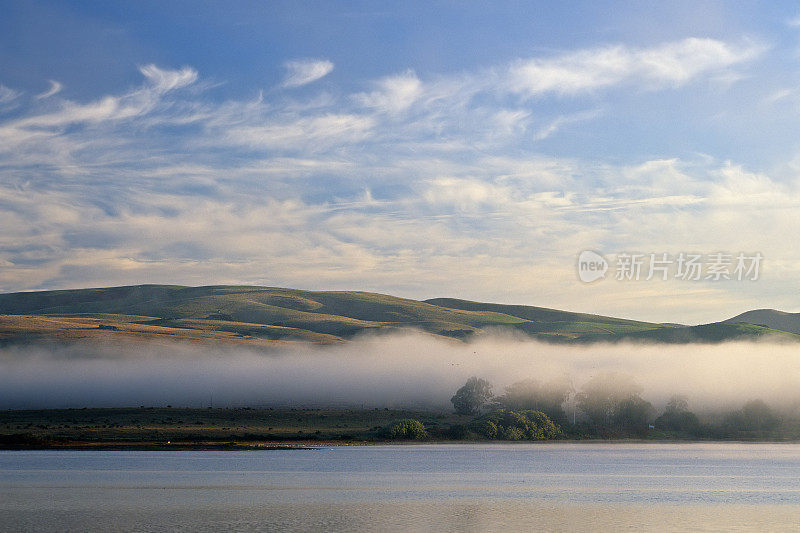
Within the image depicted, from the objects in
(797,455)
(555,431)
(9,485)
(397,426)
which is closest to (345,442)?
(397,426)

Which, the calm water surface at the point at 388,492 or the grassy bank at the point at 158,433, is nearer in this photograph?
the calm water surface at the point at 388,492

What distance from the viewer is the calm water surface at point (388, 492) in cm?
6406

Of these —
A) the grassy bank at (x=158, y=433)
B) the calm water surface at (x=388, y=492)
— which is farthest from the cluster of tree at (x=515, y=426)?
the calm water surface at (x=388, y=492)

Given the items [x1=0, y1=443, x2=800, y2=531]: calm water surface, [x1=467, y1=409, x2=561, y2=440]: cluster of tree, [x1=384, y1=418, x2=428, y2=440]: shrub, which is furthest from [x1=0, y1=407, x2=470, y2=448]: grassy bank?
[x1=0, y1=443, x2=800, y2=531]: calm water surface

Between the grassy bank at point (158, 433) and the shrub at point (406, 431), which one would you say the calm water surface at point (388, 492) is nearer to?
the grassy bank at point (158, 433)

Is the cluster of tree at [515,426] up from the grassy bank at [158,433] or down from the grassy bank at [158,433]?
up

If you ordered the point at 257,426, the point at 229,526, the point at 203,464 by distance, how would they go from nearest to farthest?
1. the point at 229,526
2. the point at 203,464
3. the point at 257,426

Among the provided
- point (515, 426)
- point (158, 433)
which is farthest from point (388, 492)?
point (515, 426)

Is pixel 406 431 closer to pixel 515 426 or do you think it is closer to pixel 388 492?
pixel 515 426

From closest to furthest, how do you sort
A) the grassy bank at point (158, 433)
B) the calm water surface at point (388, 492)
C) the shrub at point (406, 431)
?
the calm water surface at point (388, 492) < the grassy bank at point (158, 433) < the shrub at point (406, 431)

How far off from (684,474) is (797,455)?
191ft

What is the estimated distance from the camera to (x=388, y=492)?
85125 mm

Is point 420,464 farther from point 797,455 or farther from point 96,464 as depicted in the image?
point 797,455

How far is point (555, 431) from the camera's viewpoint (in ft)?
646
